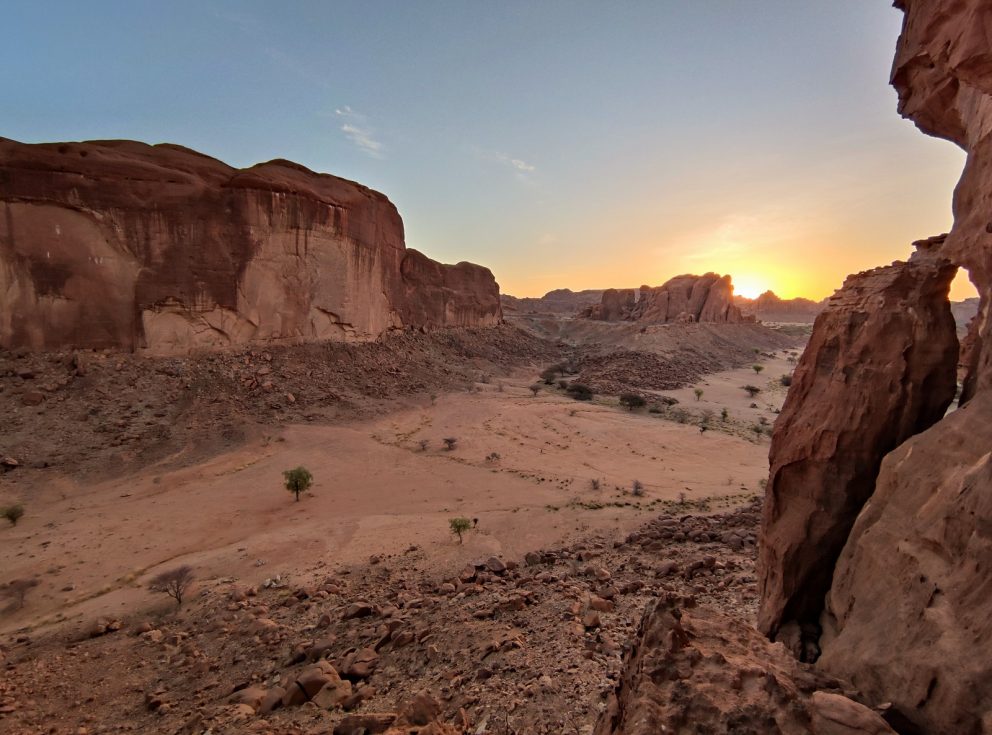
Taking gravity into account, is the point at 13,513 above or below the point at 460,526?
below

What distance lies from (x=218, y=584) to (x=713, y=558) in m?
9.26

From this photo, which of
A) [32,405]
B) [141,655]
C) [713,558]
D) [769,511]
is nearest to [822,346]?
[769,511]

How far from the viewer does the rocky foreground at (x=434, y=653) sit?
3.18 metres

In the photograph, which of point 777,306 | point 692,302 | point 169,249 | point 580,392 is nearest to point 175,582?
point 169,249

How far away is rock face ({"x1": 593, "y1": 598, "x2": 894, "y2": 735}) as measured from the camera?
8.52 feet

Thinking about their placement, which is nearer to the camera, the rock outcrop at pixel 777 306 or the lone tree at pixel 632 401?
the lone tree at pixel 632 401

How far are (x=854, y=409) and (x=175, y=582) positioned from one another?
11.7m

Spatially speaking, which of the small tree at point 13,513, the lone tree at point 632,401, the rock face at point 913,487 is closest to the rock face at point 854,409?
the rock face at point 913,487

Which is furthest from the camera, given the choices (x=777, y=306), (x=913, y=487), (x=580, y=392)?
(x=777, y=306)

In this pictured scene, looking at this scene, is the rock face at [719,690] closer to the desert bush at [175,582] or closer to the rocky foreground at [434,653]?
the rocky foreground at [434,653]

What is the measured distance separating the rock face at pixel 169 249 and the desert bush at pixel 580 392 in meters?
14.1

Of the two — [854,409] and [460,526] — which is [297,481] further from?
[854,409]

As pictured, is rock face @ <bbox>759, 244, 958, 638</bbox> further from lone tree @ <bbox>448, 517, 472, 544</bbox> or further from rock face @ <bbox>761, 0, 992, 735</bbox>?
lone tree @ <bbox>448, 517, 472, 544</bbox>

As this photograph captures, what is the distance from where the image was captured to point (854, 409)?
468cm
